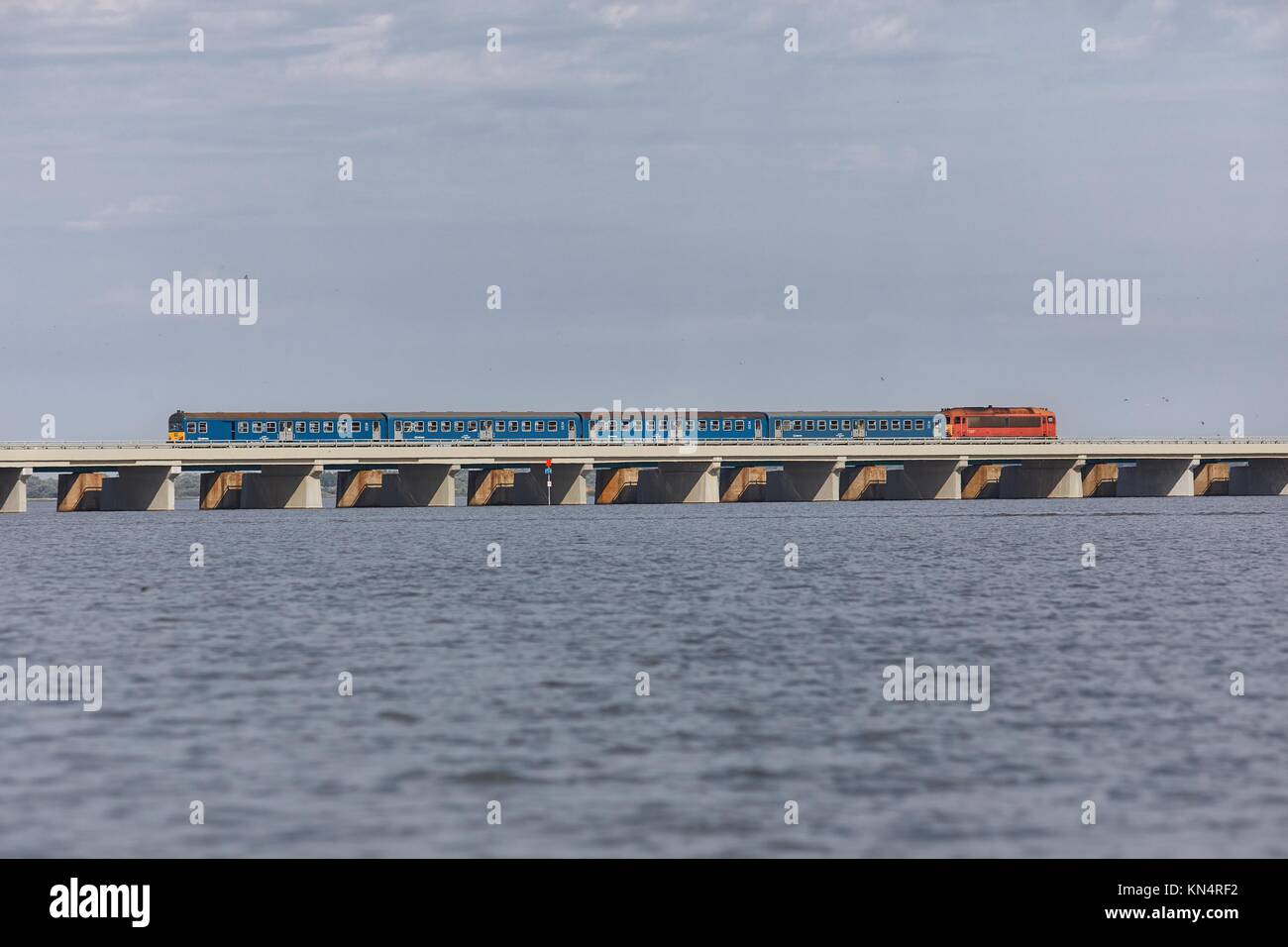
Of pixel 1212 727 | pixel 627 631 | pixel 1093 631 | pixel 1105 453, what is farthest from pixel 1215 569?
pixel 1105 453

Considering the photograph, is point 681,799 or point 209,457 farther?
point 209,457

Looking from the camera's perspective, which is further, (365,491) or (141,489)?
(365,491)

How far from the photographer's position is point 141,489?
12900cm

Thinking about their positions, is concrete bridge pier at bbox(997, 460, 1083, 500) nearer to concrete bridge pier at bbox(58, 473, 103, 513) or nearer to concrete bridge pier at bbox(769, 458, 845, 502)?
concrete bridge pier at bbox(769, 458, 845, 502)

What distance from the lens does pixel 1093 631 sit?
124 ft

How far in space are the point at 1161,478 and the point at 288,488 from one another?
82878 millimetres

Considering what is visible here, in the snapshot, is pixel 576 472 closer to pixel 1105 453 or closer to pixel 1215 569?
pixel 1105 453

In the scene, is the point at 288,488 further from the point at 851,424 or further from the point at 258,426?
the point at 851,424

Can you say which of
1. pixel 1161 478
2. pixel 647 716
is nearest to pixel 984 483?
pixel 1161 478

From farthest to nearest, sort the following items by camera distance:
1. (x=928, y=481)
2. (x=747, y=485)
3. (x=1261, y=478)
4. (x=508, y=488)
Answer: (x=1261, y=478) < (x=928, y=481) < (x=747, y=485) < (x=508, y=488)

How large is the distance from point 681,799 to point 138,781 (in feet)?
22.1

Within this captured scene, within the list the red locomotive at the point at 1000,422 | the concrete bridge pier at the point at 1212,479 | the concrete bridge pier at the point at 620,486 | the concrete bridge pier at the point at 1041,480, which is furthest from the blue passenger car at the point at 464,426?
the concrete bridge pier at the point at 1212,479

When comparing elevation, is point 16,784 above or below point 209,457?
below
